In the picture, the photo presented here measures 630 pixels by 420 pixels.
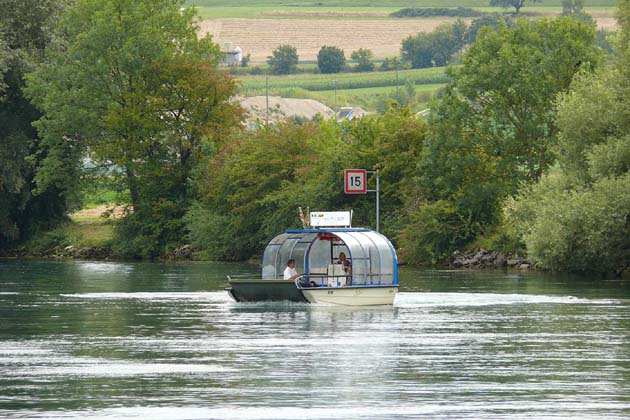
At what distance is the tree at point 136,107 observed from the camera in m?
103

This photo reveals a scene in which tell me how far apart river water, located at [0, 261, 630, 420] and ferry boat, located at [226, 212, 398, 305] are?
0.66m

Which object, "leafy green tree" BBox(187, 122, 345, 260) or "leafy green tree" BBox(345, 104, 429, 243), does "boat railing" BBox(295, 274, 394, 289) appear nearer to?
"leafy green tree" BBox(345, 104, 429, 243)

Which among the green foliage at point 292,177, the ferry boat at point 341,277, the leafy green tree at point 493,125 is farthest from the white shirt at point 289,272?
the green foliage at point 292,177

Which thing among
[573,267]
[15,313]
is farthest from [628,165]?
[15,313]

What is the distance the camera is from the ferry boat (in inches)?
2028

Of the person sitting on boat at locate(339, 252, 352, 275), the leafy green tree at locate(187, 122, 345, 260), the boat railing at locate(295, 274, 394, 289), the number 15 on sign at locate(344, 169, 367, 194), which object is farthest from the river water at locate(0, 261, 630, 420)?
the leafy green tree at locate(187, 122, 345, 260)

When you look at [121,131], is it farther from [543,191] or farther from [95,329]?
[95,329]

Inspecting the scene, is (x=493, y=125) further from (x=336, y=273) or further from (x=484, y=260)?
(x=336, y=273)

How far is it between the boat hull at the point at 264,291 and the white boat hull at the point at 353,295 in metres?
0.54

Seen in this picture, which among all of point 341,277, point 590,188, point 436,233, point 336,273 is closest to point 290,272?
point 336,273

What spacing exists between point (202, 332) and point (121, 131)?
64.6 metres

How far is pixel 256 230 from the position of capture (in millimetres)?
99688

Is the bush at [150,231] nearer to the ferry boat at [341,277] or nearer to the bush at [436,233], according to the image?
the bush at [436,233]

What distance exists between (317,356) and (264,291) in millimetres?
16526
